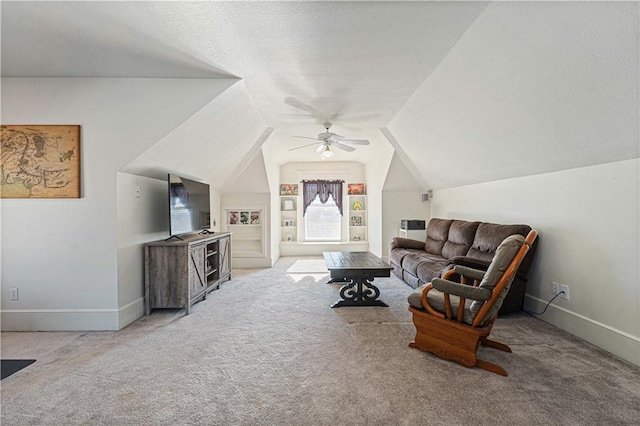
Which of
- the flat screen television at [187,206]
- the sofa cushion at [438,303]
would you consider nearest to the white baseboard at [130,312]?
the flat screen television at [187,206]

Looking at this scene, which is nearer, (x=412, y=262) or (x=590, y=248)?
(x=590, y=248)

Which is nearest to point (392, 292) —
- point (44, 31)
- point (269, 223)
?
point (269, 223)

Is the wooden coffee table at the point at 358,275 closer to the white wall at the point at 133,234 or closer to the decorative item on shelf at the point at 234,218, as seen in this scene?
the white wall at the point at 133,234

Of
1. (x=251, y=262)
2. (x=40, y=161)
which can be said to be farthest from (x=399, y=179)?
(x=40, y=161)

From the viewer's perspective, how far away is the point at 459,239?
14.4ft

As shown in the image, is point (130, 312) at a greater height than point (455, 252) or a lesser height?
lesser

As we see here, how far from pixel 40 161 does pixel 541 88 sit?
4.62 m

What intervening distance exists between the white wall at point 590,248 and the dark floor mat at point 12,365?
4711mm

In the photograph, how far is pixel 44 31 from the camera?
7.20ft

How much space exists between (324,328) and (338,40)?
2632 mm

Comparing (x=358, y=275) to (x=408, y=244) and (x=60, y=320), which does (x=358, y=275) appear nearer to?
(x=408, y=244)

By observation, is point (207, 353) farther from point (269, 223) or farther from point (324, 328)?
point (269, 223)

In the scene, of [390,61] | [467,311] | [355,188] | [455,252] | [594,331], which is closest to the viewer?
[467,311]

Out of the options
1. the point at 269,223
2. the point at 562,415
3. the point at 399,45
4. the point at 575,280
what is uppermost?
the point at 399,45
